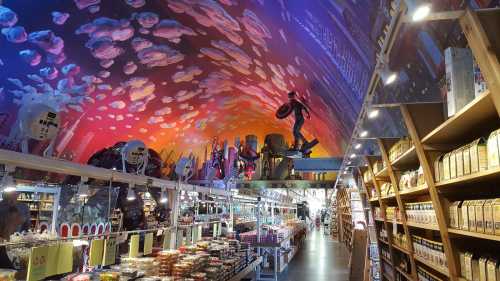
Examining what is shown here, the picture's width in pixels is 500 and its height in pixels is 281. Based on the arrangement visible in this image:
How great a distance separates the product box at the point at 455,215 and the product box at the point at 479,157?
18.7 inches

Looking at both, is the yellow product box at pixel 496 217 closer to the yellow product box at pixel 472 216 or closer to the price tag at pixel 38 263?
the yellow product box at pixel 472 216

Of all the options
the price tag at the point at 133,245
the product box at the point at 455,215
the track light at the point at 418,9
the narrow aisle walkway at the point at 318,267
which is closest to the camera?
the track light at the point at 418,9

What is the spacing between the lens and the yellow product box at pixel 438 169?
9.39 feet

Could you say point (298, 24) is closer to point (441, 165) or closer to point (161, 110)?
point (441, 165)

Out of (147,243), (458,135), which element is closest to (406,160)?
(458,135)

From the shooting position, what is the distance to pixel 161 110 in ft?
47.2

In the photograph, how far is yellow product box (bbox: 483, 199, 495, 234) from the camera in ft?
6.97

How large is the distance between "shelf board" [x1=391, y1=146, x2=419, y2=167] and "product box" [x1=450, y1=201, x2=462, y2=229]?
0.85 m

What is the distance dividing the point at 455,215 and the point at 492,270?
52cm

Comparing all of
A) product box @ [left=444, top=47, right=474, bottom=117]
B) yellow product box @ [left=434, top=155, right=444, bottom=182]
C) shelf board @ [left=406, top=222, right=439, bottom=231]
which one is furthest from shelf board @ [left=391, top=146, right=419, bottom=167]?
product box @ [left=444, top=47, right=474, bottom=117]

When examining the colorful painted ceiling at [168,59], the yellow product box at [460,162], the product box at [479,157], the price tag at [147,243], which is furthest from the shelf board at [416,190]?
the price tag at [147,243]

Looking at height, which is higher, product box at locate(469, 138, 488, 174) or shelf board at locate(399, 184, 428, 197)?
product box at locate(469, 138, 488, 174)

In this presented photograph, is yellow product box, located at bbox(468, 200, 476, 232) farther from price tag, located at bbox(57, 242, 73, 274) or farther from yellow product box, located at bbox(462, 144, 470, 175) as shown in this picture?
price tag, located at bbox(57, 242, 73, 274)

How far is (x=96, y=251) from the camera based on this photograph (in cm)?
283
